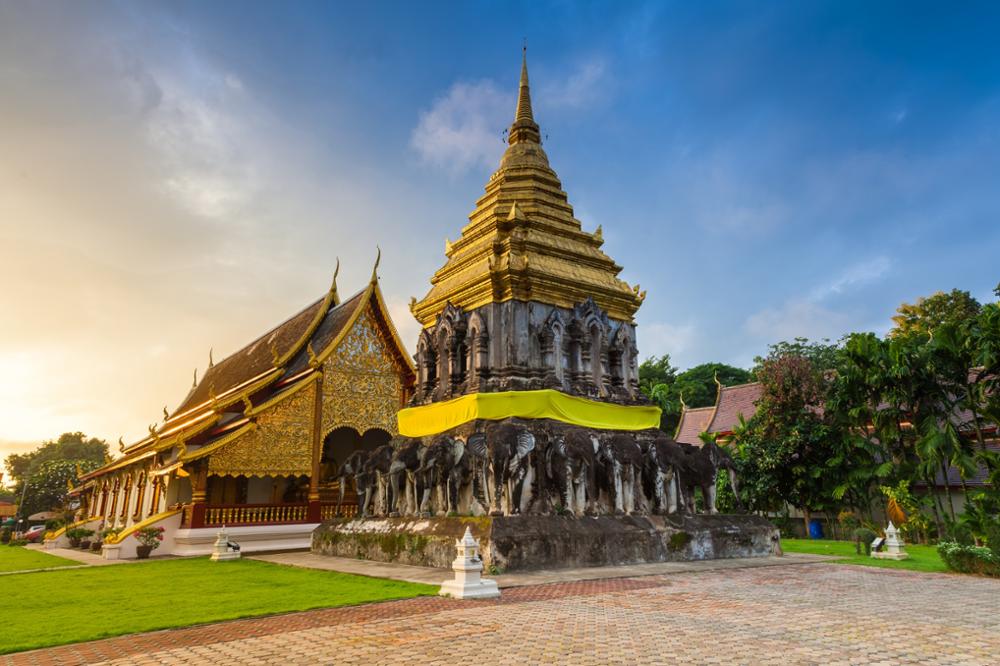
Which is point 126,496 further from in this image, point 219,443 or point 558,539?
point 558,539

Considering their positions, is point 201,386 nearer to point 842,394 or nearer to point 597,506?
point 597,506

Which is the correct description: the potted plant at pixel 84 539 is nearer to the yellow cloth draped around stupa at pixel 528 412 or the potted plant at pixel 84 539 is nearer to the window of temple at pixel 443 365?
the yellow cloth draped around stupa at pixel 528 412

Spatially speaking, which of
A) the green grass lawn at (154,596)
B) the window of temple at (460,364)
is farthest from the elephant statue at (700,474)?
the green grass lawn at (154,596)

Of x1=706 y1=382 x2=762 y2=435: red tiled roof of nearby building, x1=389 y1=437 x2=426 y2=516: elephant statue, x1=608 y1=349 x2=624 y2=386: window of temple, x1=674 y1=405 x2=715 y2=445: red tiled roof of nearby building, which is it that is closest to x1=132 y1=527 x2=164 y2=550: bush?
x1=389 y1=437 x2=426 y2=516: elephant statue

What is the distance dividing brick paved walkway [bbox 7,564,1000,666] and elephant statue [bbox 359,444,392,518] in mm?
5390

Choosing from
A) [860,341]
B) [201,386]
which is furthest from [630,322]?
[201,386]

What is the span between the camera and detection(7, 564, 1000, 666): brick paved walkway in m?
4.11

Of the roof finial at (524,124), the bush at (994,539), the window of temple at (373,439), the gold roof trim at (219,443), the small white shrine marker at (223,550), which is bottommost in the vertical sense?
the small white shrine marker at (223,550)

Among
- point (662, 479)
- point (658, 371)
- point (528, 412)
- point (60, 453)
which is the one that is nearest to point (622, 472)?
point (662, 479)

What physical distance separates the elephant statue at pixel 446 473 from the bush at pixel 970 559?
705 cm

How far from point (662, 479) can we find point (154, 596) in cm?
784

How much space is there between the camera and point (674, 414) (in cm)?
3753

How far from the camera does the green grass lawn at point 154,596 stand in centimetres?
529

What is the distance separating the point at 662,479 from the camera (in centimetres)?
1121
